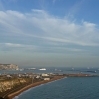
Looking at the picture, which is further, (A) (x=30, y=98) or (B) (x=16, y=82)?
(B) (x=16, y=82)

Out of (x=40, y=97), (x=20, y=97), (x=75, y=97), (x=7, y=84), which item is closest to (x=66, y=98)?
(x=75, y=97)

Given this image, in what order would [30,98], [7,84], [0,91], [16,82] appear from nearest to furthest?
[30,98] < [0,91] < [7,84] < [16,82]

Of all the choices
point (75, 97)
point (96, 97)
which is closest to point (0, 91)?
point (75, 97)

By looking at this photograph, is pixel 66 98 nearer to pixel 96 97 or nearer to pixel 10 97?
pixel 96 97

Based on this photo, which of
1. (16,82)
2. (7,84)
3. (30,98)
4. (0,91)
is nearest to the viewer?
(30,98)

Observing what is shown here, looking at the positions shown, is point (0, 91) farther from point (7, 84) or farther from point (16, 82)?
point (16, 82)

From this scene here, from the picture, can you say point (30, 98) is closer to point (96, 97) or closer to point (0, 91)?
point (0, 91)

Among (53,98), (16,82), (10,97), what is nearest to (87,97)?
(53,98)

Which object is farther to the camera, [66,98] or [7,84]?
[7,84]
